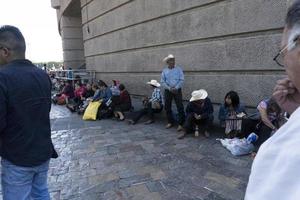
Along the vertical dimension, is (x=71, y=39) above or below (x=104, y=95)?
above

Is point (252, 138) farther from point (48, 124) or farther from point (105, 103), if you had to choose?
point (105, 103)

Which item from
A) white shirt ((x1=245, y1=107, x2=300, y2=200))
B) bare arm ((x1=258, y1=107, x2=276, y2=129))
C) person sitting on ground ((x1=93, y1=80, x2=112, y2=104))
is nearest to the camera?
white shirt ((x1=245, y1=107, x2=300, y2=200))

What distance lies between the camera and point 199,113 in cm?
666

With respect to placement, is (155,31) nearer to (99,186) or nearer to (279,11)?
(279,11)

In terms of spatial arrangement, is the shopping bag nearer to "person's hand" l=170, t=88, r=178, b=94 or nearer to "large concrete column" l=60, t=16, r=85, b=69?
"person's hand" l=170, t=88, r=178, b=94

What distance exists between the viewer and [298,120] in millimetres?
730

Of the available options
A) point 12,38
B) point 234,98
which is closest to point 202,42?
point 234,98

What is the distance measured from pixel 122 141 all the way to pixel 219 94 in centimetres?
246

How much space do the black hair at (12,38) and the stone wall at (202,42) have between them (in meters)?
4.78

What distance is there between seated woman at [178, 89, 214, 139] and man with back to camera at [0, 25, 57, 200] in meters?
4.46

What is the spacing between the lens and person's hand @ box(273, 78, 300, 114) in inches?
55.6

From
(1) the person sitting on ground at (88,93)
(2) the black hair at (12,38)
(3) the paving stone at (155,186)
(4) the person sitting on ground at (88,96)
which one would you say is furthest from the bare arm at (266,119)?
(1) the person sitting on ground at (88,93)

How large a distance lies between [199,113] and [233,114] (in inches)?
30.7

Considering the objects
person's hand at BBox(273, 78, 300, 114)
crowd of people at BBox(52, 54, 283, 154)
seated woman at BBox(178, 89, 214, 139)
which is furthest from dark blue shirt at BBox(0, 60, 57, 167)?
seated woman at BBox(178, 89, 214, 139)
